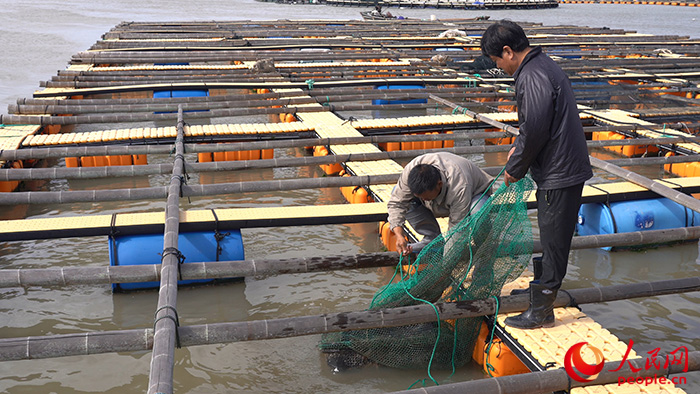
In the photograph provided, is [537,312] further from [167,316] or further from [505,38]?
[167,316]

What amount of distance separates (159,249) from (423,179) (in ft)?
11.1

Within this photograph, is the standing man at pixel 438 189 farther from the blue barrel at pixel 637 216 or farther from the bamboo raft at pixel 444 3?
the bamboo raft at pixel 444 3

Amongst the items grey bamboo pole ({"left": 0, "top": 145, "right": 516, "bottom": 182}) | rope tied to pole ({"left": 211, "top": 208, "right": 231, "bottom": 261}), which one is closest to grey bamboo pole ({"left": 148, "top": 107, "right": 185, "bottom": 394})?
rope tied to pole ({"left": 211, "top": 208, "right": 231, "bottom": 261})

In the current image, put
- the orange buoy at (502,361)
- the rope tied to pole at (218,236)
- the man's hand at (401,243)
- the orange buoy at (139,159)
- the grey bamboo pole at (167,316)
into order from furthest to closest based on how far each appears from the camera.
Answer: the orange buoy at (139,159)
the rope tied to pole at (218,236)
the man's hand at (401,243)
the orange buoy at (502,361)
the grey bamboo pole at (167,316)

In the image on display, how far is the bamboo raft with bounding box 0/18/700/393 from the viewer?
524cm

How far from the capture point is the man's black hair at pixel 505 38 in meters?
4.52

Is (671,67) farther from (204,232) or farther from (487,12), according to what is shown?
(487,12)

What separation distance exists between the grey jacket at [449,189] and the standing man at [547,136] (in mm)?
739

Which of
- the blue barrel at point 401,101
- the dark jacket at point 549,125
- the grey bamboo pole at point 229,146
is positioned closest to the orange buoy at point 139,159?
the grey bamboo pole at point 229,146

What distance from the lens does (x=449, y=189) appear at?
18.0 ft

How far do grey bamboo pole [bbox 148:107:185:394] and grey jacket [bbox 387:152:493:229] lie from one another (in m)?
2.05

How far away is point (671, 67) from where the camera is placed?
63.6 feet

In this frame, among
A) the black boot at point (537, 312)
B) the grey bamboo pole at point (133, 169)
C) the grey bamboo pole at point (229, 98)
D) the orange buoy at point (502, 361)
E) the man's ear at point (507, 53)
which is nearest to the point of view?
the man's ear at point (507, 53)

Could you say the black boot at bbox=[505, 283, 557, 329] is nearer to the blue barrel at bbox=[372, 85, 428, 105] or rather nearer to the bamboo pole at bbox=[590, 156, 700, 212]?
the bamboo pole at bbox=[590, 156, 700, 212]
